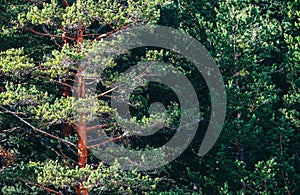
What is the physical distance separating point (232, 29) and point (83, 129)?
11.5ft

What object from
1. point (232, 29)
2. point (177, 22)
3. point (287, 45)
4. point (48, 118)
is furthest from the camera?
point (177, 22)

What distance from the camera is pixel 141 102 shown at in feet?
36.5

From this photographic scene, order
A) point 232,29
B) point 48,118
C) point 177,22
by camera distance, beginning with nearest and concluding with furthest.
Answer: point 48,118 < point 232,29 < point 177,22

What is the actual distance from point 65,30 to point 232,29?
3.29m

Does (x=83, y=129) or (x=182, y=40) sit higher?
(x=182, y=40)

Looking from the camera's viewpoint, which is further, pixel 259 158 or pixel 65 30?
pixel 259 158

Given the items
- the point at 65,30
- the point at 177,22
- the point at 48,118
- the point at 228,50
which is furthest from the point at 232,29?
the point at 48,118

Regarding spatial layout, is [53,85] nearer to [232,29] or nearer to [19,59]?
[19,59]

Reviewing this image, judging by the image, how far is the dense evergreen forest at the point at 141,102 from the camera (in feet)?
31.6

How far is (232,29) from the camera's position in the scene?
11094 mm

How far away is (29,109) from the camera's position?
9828 mm

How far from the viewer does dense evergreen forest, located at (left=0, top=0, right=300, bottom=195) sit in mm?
9633

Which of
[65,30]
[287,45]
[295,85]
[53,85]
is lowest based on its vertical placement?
[53,85]

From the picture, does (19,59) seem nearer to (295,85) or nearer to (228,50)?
(228,50)
